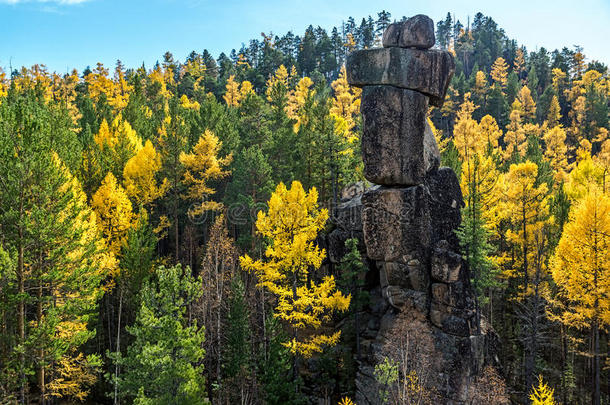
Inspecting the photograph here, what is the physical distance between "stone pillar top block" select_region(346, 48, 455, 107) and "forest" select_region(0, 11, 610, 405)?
232 inches

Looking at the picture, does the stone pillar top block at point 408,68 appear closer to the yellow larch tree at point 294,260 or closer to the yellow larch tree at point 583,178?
the yellow larch tree at point 294,260

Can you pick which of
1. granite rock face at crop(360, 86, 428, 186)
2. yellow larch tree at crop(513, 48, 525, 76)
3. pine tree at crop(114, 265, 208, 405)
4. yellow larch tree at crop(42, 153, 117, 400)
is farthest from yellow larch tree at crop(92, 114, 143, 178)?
yellow larch tree at crop(513, 48, 525, 76)

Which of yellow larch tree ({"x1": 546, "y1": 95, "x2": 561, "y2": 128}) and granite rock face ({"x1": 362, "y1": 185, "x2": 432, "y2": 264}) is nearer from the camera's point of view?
granite rock face ({"x1": 362, "y1": 185, "x2": 432, "y2": 264})

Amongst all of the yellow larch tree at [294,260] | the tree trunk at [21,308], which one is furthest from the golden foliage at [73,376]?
the yellow larch tree at [294,260]

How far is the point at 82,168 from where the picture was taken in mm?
26578

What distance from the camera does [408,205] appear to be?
23.1m

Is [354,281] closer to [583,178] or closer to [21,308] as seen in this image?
[21,308]

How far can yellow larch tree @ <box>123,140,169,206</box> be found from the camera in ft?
92.7

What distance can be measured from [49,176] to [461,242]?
19806mm

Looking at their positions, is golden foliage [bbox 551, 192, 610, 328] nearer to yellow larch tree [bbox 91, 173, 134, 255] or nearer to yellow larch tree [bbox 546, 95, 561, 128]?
yellow larch tree [bbox 91, 173, 134, 255]

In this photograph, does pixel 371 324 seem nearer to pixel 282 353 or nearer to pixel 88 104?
pixel 282 353

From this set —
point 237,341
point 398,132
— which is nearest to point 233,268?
point 237,341

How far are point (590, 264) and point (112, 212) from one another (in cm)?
2543

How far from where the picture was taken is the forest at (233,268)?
48.2ft
